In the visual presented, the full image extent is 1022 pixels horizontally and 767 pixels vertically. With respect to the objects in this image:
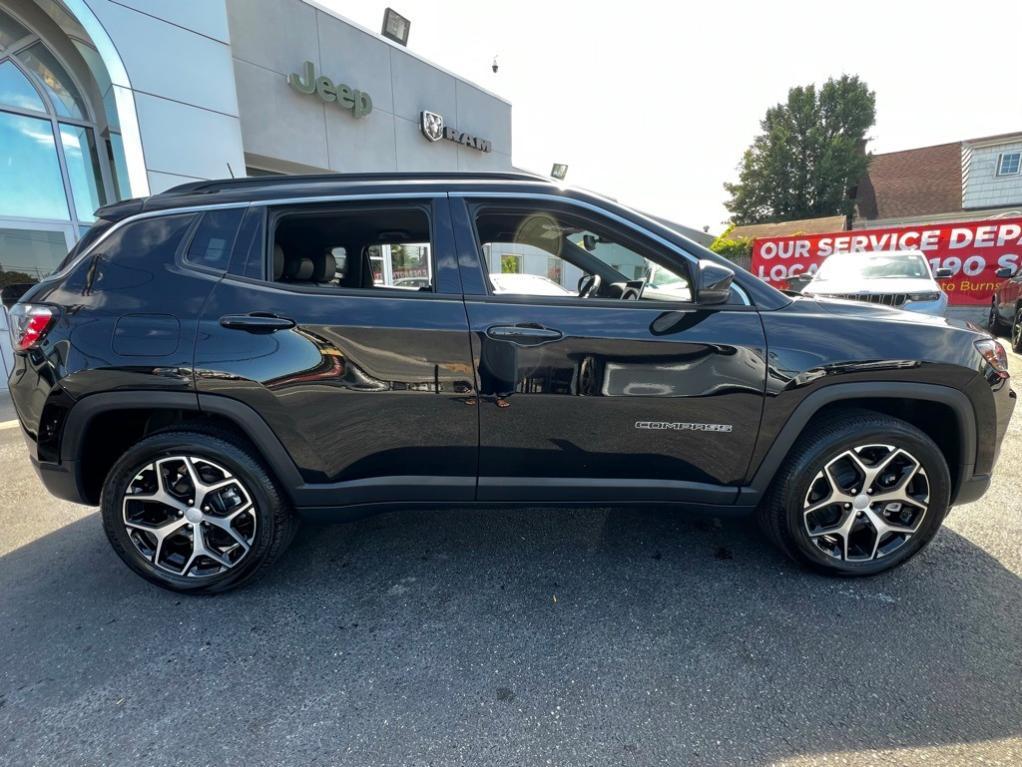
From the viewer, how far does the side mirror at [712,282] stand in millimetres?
2012

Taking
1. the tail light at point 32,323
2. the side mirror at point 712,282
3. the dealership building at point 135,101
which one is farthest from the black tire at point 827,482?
the dealership building at point 135,101

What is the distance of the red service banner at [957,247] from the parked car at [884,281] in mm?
2942

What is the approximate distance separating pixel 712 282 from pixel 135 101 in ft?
23.8

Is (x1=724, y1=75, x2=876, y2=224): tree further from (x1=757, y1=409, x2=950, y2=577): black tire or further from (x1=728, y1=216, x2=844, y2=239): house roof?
(x1=757, y1=409, x2=950, y2=577): black tire

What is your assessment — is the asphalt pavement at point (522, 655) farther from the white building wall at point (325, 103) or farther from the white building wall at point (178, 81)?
the white building wall at point (325, 103)

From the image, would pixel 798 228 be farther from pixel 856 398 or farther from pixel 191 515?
pixel 191 515

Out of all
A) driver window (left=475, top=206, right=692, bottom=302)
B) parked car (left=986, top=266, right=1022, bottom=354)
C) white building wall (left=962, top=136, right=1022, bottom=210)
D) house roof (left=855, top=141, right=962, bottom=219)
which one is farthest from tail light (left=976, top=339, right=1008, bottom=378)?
house roof (left=855, top=141, right=962, bottom=219)

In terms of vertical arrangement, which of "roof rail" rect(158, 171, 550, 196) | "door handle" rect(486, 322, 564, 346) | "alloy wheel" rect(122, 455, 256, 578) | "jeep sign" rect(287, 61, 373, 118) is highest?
"jeep sign" rect(287, 61, 373, 118)

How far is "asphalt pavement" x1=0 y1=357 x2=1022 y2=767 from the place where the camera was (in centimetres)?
157

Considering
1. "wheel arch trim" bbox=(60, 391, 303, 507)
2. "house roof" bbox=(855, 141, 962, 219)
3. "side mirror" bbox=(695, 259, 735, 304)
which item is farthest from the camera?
"house roof" bbox=(855, 141, 962, 219)

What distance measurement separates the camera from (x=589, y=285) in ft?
10.5

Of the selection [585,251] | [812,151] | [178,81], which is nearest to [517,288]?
[585,251]

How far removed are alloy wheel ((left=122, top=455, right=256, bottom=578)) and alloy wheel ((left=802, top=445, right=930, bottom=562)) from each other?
2691 millimetres

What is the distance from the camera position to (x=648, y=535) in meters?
2.75
